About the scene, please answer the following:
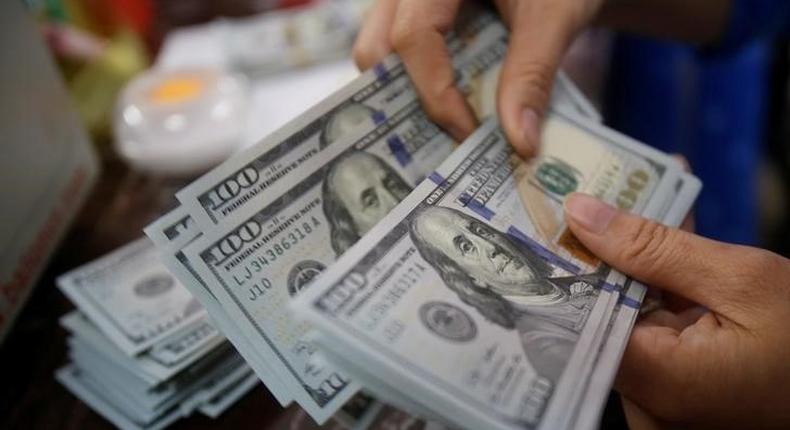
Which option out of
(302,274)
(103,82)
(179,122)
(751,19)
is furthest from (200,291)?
(751,19)

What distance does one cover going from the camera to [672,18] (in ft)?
2.89

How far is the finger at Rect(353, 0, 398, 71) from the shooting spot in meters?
0.61

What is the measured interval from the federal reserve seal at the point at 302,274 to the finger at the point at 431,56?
194 millimetres

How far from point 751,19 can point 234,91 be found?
2.41 feet

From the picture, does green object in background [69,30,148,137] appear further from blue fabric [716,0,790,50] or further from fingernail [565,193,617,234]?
blue fabric [716,0,790,50]

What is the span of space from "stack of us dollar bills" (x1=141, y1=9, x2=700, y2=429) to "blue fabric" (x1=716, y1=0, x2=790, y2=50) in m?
0.40

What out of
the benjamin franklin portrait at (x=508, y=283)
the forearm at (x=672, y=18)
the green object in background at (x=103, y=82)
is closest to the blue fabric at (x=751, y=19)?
the forearm at (x=672, y=18)

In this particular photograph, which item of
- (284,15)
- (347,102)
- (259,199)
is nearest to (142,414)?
(259,199)

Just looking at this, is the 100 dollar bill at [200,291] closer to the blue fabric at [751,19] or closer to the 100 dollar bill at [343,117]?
the 100 dollar bill at [343,117]

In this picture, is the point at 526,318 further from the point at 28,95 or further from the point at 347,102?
the point at 28,95

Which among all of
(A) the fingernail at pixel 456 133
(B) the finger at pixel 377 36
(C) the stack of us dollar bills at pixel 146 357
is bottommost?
(C) the stack of us dollar bills at pixel 146 357

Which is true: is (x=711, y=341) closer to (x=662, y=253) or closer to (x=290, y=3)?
(x=662, y=253)

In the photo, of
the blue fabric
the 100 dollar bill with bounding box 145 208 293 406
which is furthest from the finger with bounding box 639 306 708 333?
the blue fabric

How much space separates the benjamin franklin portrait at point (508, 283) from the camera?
0.44 m
